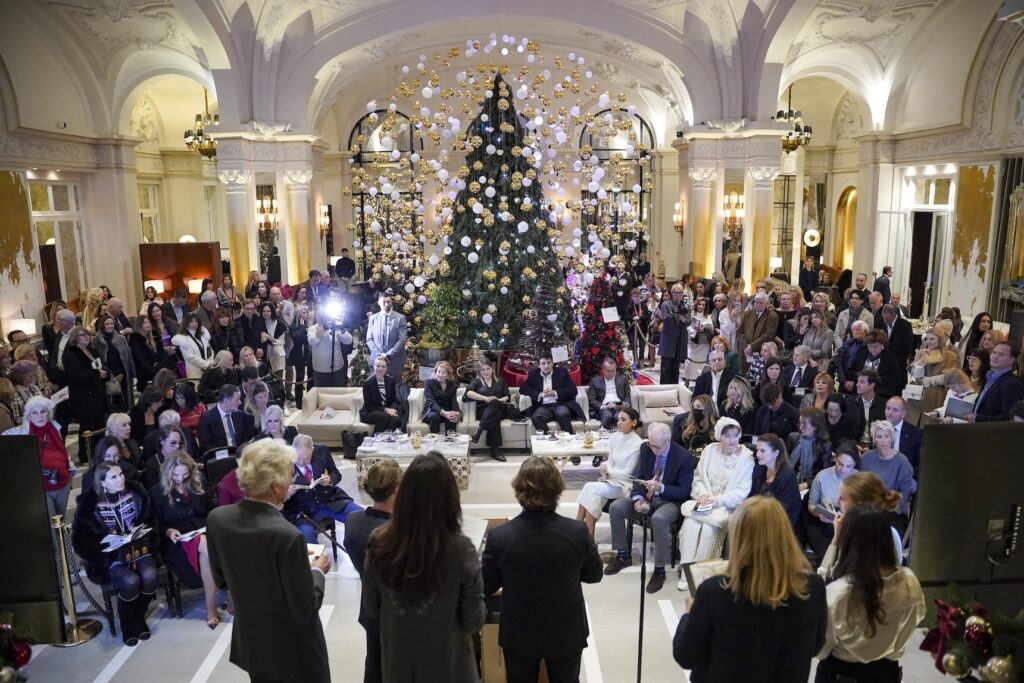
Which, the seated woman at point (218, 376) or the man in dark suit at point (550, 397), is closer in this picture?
the seated woman at point (218, 376)

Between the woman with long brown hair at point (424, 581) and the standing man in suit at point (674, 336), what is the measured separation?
27.2 ft

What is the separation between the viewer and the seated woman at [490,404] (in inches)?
347

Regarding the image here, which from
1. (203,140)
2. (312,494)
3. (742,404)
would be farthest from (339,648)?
(203,140)

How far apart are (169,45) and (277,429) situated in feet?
40.4

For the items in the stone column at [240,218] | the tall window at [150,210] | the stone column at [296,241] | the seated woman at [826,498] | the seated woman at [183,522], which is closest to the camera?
the seated woman at [183,522]

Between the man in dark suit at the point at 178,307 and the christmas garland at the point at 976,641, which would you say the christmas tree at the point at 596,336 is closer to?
the man in dark suit at the point at 178,307

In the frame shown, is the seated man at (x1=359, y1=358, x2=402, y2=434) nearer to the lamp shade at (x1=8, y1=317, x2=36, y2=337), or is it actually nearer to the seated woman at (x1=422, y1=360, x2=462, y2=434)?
the seated woman at (x1=422, y1=360, x2=462, y2=434)

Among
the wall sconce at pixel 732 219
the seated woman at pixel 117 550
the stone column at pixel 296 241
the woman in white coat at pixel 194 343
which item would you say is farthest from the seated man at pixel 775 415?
the wall sconce at pixel 732 219

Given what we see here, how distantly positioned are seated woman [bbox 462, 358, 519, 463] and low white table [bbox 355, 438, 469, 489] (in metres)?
0.84

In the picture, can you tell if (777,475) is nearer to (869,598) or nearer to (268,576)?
(869,598)

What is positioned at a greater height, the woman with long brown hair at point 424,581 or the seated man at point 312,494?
the woman with long brown hair at point 424,581

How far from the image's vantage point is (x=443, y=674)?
2.96 metres

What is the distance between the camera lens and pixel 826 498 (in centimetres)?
573

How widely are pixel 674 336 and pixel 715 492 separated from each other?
16.5ft
